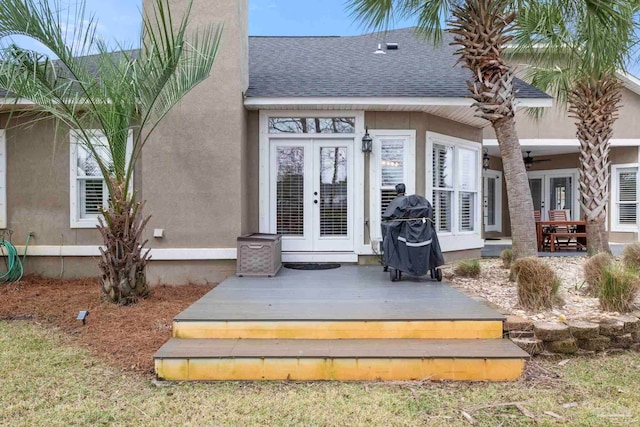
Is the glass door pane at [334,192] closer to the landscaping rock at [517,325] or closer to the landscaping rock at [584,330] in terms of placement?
the landscaping rock at [517,325]

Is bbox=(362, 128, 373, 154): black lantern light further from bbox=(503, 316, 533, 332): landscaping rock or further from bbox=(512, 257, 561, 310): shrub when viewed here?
bbox=(503, 316, 533, 332): landscaping rock

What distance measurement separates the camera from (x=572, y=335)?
3664 mm

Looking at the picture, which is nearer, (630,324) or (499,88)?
(630,324)

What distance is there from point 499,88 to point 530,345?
3840 millimetres

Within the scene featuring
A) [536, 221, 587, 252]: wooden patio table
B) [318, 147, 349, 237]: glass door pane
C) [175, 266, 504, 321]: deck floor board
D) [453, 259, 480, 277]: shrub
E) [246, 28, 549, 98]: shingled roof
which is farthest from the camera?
[536, 221, 587, 252]: wooden patio table

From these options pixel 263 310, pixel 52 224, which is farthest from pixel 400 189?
pixel 52 224

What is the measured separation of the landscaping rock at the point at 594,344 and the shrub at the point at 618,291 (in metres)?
0.60

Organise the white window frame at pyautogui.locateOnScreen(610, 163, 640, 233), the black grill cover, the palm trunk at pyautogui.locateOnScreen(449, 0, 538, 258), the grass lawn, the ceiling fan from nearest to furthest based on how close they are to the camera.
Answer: the grass lawn, the black grill cover, the palm trunk at pyautogui.locateOnScreen(449, 0, 538, 258), the white window frame at pyautogui.locateOnScreen(610, 163, 640, 233), the ceiling fan

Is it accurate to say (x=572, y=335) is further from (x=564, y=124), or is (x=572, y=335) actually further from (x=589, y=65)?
(x=564, y=124)

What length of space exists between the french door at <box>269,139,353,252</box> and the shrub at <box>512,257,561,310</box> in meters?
3.15

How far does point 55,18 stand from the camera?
410 cm

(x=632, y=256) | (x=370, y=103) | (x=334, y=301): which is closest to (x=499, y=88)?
(x=370, y=103)

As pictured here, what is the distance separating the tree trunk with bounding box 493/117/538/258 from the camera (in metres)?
5.82

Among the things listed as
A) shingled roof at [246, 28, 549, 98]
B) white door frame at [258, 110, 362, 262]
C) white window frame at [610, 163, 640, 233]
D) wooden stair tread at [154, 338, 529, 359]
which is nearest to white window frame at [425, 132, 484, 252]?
shingled roof at [246, 28, 549, 98]
